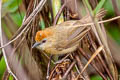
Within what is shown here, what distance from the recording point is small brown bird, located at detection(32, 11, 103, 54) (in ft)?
11.4

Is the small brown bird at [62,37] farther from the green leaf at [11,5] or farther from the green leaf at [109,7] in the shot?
the green leaf at [11,5]

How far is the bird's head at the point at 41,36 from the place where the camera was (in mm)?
3395

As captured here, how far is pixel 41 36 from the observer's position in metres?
3.48

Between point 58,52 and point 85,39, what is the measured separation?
37cm

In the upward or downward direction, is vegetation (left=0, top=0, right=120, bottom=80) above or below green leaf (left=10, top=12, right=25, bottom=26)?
below

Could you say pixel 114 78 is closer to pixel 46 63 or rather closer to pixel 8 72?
pixel 46 63

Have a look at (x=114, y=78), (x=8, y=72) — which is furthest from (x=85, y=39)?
(x=8, y=72)

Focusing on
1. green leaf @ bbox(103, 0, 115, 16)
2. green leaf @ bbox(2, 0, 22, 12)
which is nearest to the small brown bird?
green leaf @ bbox(103, 0, 115, 16)

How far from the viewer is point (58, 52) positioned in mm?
3625

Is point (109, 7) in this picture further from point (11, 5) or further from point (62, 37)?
point (11, 5)

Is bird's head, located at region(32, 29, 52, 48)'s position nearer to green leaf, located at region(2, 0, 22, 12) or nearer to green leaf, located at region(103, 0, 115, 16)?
green leaf, located at region(2, 0, 22, 12)

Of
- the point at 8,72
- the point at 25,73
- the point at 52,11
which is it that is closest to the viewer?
the point at 8,72

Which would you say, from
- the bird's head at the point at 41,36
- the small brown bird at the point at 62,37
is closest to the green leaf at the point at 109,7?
the small brown bird at the point at 62,37

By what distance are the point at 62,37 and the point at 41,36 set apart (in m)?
0.35
